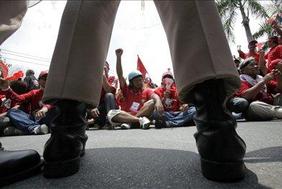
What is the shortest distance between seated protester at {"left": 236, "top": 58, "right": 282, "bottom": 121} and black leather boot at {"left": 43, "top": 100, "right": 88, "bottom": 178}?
3.81 m

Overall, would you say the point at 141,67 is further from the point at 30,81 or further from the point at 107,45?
the point at 107,45

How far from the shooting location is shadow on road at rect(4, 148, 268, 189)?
893 millimetres

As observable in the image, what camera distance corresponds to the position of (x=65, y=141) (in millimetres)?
1021

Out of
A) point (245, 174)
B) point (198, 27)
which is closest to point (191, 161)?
point (245, 174)

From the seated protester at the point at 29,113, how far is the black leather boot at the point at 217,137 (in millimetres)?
3691

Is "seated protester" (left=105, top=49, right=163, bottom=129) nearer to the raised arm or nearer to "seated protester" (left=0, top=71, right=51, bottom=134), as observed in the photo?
the raised arm

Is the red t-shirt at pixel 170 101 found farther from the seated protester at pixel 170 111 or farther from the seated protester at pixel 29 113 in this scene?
the seated protester at pixel 29 113

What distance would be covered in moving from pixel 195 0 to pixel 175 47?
6.3 inches

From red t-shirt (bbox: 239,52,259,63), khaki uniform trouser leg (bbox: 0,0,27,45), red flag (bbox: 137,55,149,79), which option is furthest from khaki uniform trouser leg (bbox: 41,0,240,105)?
red flag (bbox: 137,55,149,79)

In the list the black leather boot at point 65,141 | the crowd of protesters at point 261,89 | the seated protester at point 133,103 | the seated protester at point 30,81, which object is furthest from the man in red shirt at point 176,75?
the seated protester at point 30,81

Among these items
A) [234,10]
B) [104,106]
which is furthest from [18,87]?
[234,10]

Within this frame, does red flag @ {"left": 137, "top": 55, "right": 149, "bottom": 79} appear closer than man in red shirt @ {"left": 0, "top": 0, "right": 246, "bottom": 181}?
No

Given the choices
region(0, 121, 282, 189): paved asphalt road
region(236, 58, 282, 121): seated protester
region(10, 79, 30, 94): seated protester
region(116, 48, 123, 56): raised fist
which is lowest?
region(236, 58, 282, 121): seated protester

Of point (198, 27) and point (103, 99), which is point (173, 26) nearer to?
point (198, 27)
